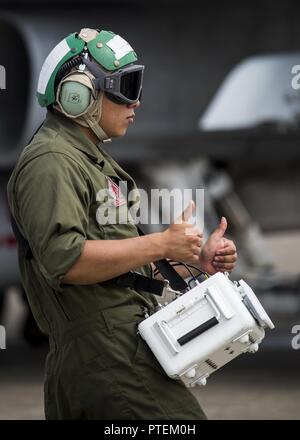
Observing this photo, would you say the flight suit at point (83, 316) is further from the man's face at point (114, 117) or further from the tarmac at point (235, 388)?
the tarmac at point (235, 388)

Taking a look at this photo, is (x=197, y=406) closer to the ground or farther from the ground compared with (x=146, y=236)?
closer to the ground

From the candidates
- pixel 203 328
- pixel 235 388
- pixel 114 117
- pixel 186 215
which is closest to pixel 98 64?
pixel 114 117

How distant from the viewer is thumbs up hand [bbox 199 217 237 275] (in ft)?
10.8

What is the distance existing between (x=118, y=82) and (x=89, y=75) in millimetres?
79

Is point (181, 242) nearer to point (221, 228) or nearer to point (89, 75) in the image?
point (221, 228)

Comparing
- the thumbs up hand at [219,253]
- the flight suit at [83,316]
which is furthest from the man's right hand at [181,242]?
the thumbs up hand at [219,253]

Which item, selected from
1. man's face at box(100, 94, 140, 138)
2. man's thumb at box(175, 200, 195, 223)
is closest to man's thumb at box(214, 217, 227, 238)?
man's thumb at box(175, 200, 195, 223)

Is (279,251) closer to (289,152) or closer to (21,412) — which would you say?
(289,152)

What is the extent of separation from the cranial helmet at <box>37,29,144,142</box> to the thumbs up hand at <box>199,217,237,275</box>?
39 cm

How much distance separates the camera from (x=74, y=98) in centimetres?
314

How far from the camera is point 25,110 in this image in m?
8.52

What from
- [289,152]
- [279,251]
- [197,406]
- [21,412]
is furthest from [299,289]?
[279,251]

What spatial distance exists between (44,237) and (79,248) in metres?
0.09

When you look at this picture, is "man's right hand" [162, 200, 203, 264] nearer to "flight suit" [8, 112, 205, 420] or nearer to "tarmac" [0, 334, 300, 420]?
"flight suit" [8, 112, 205, 420]
